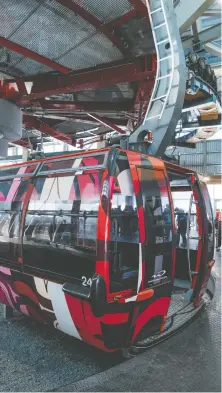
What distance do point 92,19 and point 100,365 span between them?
491 centimetres

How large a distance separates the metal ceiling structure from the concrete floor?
4667mm

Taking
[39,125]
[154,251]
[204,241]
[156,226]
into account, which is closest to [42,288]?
[154,251]

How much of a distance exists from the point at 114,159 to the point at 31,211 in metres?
1.26

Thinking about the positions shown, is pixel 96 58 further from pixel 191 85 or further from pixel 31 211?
pixel 31 211

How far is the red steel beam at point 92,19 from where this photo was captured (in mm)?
4301

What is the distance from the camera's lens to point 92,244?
8.71 ft

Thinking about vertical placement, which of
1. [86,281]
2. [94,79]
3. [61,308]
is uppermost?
[94,79]

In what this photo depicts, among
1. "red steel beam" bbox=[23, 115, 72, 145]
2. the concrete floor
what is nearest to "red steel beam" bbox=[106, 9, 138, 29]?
the concrete floor

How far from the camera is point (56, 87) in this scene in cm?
674

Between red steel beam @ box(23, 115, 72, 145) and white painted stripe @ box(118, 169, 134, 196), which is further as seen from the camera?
red steel beam @ box(23, 115, 72, 145)

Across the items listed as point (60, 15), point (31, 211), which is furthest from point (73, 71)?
point (31, 211)

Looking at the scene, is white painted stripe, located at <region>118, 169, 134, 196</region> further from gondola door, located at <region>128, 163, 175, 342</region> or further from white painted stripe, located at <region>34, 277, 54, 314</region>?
white painted stripe, located at <region>34, 277, 54, 314</region>

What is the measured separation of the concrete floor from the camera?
99.3 inches

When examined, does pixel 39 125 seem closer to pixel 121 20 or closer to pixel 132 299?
pixel 121 20
